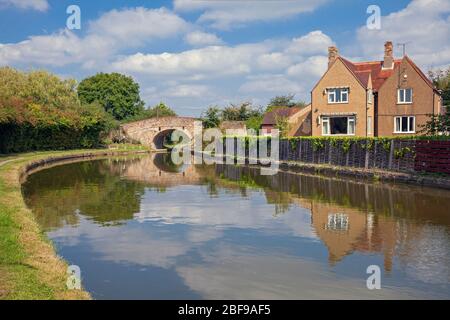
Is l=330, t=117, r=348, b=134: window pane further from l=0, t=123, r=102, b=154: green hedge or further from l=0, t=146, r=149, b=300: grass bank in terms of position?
l=0, t=146, r=149, b=300: grass bank

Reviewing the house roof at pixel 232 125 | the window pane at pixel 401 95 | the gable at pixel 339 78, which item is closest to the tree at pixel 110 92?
the house roof at pixel 232 125

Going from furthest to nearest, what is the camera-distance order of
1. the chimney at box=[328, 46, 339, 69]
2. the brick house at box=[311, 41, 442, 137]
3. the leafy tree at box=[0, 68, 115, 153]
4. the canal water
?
1. the chimney at box=[328, 46, 339, 69]
2. the leafy tree at box=[0, 68, 115, 153]
3. the brick house at box=[311, 41, 442, 137]
4. the canal water

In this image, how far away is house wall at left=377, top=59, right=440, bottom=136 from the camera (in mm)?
38719

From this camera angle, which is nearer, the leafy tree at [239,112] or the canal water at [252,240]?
the canal water at [252,240]

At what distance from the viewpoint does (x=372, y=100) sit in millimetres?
41594

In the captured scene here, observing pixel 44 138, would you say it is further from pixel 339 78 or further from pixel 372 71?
pixel 372 71

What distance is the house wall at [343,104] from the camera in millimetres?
40406

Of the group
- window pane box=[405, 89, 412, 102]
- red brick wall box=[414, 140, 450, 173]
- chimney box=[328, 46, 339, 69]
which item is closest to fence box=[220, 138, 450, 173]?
red brick wall box=[414, 140, 450, 173]

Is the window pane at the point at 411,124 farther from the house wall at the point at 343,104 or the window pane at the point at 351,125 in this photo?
the window pane at the point at 351,125

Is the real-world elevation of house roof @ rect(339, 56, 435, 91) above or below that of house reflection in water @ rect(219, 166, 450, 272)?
above

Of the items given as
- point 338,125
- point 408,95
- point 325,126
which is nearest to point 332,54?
point 338,125

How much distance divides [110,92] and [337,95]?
62.3 metres
